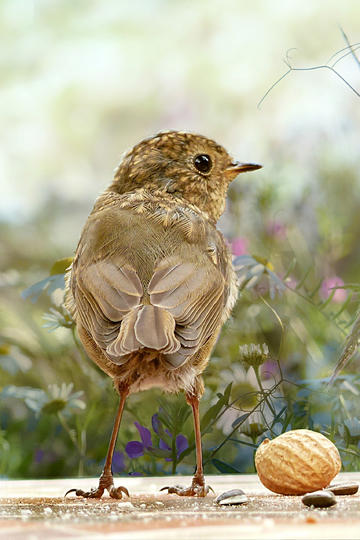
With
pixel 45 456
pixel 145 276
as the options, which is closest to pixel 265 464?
pixel 145 276

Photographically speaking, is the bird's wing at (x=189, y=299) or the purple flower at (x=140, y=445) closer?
the bird's wing at (x=189, y=299)

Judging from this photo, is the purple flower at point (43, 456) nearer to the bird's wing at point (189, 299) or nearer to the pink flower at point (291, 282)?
the pink flower at point (291, 282)

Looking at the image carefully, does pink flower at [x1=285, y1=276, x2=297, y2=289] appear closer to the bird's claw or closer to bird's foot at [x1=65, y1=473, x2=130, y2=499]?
the bird's claw

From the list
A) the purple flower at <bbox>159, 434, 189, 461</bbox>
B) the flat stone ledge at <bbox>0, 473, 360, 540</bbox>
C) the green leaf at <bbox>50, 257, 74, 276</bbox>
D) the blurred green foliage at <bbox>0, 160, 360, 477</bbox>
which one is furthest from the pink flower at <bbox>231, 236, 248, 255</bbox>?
the flat stone ledge at <bbox>0, 473, 360, 540</bbox>

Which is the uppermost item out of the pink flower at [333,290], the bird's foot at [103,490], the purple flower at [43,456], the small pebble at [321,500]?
the pink flower at [333,290]

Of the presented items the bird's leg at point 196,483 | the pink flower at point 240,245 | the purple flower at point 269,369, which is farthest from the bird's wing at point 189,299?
the pink flower at point 240,245

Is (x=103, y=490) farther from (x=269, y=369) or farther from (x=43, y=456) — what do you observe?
(x=43, y=456)

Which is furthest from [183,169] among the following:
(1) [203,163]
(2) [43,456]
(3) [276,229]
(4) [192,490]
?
(2) [43,456]

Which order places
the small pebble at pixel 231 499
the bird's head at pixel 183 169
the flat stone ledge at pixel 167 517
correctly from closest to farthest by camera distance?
the flat stone ledge at pixel 167 517 < the small pebble at pixel 231 499 < the bird's head at pixel 183 169

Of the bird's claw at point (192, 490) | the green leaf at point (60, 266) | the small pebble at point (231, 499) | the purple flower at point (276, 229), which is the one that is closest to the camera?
the small pebble at point (231, 499)
